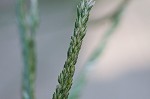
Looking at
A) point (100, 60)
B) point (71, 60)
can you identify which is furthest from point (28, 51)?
point (100, 60)

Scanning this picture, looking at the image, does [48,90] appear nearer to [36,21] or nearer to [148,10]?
[148,10]

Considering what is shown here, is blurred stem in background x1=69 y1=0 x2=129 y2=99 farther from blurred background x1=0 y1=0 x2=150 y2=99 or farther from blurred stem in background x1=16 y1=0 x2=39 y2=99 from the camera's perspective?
blurred background x1=0 y1=0 x2=150 y2=99

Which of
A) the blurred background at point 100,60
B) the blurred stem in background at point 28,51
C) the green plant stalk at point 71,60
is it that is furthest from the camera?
the blurred background at point 100,60

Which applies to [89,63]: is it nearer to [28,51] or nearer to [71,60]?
[28,51]

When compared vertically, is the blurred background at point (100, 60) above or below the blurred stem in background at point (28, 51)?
above

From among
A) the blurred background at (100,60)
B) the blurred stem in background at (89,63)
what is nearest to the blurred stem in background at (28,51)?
the blurred stem in background at (89,63)

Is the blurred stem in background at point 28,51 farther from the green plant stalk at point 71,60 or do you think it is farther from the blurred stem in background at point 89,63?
the green plant stalk at point 71,60

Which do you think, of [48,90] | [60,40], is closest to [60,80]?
[48,90]

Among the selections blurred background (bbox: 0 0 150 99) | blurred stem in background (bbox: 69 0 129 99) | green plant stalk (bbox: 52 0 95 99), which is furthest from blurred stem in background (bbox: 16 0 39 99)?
blurred background (bbox: 0 0 150 99)

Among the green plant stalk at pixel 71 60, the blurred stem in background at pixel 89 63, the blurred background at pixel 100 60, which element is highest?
the blurred background at pixel 100 60

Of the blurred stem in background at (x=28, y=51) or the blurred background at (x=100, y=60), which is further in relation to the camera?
the blurred background at (x=100, y=60)
